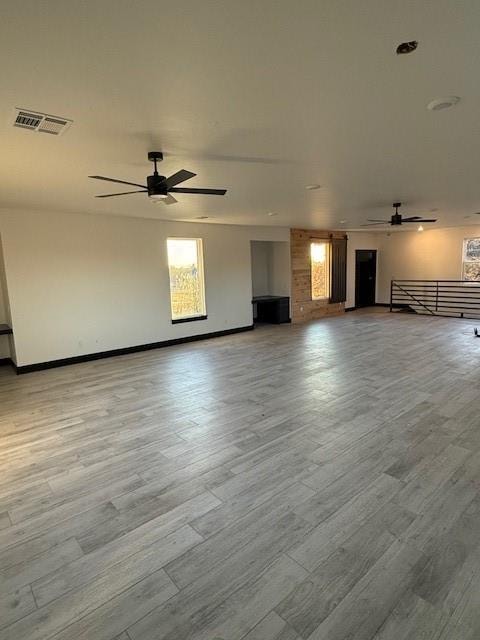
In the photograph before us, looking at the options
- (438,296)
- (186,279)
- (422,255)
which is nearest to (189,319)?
(186,279)

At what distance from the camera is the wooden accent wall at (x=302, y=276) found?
31.4 feet

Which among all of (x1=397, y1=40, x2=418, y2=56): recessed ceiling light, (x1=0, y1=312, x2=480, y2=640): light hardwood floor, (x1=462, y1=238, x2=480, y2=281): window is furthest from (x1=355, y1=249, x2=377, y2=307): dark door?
(x1=397, y1=40, x2=418, y2=56): recessed ceiling light

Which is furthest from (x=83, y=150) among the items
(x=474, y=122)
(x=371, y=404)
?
(x=371, y=404)

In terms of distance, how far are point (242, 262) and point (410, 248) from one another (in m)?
6.38

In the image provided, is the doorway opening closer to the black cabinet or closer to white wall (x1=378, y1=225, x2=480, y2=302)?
the black cabinet

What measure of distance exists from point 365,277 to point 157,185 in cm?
1035

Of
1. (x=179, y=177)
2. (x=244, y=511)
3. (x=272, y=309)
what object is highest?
A: (x=179, y=177)

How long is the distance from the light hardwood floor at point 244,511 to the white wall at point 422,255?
24.3ft

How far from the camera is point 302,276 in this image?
9859 mm

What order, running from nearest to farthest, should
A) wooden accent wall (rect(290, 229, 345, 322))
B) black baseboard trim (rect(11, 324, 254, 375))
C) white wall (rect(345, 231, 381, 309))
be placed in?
black baseboard trim (rect(11, 324, 254, 375))
wooden accent wall (rect(290, 229, 345, 322))
white wall (rect(345, 231, 381, 309))

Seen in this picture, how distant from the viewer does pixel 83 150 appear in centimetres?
293

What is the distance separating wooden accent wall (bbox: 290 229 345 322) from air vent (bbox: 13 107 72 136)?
744 cm

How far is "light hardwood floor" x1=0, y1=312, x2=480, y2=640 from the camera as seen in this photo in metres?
1.60

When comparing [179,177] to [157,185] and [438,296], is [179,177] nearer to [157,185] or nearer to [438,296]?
[157,185]
